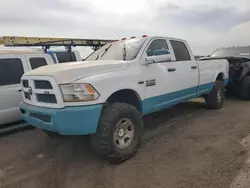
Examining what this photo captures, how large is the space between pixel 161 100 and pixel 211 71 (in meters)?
2.54

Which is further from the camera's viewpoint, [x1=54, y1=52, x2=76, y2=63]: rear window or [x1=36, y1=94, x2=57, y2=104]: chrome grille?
[x1=54, y1=52, x2=76, y2=63]: rear window

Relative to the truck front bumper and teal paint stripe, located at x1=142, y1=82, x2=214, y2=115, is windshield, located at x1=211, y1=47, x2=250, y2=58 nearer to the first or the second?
teal paint stripe, located at x1=142, y1=82, x2=214, y2=115

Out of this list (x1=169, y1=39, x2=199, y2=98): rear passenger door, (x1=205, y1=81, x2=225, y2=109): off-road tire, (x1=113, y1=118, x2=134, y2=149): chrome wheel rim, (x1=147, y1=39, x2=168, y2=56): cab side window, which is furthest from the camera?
(x1=205, y1=81, x2=225, y2=109): off-road tire

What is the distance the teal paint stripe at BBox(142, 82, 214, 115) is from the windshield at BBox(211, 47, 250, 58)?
380 cm

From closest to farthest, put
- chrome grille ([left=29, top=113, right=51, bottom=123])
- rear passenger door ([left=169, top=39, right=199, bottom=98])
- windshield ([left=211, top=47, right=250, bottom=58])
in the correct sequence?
chrome grille ([left=29, top=113, right=51, bottom=123]) < rear passenger door ([left=169, top=39, right=199, bottom=98]) < windshield ([left=211, top=47, right=250, bottom=58])

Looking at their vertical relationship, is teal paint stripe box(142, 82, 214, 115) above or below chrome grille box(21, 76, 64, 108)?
below

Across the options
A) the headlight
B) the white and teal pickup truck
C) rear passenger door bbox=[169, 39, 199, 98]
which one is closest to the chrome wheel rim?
the white and teal pickup truck

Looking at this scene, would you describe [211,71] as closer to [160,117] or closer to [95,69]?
[160,117]

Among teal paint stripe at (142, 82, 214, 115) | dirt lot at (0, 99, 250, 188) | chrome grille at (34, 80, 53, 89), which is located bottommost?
dirt lot at (0, 99, 250, 188)

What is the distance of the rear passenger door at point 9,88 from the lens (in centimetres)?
527

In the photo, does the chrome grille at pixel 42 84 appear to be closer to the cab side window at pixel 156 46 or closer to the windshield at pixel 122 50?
the windshield at pixel 122 50

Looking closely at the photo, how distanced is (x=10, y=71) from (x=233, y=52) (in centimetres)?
795

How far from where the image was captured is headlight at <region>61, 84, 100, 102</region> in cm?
338

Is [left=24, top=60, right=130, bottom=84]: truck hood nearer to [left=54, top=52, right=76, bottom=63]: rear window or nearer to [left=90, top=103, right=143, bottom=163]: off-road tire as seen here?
[left=90, top=103, right=143, bottom=163]: off-road tire
